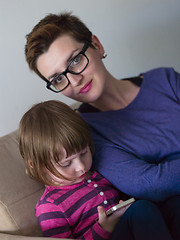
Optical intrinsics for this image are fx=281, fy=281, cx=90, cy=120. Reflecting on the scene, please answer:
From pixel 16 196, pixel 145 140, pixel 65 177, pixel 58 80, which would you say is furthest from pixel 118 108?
pixel 16 196

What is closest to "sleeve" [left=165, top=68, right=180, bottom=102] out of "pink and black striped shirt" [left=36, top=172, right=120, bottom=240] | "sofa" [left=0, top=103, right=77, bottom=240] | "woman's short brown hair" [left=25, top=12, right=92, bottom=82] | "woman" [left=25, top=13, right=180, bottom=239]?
"woman" [left=25, top=13, right=180, bottom=239]

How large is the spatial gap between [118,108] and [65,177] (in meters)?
0.44

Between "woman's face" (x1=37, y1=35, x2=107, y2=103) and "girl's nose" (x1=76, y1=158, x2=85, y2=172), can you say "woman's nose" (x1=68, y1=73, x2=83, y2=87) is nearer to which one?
"woman's face" (x1=37, y1=35, x2=107, y2=103)

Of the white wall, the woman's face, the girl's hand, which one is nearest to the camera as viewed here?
the girl's hand

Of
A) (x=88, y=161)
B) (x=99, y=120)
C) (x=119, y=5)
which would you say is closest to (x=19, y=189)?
(x=88, y=161)

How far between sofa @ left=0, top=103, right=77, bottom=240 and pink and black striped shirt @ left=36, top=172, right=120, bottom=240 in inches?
1.8

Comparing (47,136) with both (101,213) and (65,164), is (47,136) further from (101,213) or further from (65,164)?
(101,213)

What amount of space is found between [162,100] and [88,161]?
17.8 inches

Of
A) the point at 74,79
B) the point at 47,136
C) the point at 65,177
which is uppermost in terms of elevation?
the point at 74,79

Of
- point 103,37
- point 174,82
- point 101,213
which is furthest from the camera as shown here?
point 103,37

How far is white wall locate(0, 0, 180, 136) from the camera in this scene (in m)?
1.54

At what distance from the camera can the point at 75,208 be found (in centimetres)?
109

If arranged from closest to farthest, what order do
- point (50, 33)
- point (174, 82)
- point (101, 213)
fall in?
point (101, 213)
point (50, 33)
point (174, 82)

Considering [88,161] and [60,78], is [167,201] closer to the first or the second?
[88,161]
